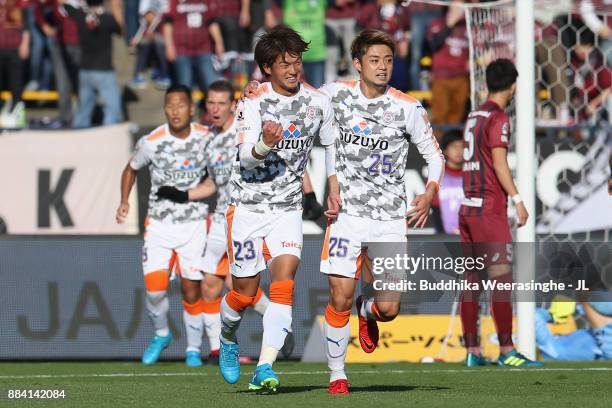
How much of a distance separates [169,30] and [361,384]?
9240 mm

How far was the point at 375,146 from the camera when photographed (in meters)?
8.81

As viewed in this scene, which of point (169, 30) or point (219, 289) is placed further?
point (169, 30)

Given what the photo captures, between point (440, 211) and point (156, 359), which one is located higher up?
point (440, 211)

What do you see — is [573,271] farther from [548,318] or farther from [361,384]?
[361,384]

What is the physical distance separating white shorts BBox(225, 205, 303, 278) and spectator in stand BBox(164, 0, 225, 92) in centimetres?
899

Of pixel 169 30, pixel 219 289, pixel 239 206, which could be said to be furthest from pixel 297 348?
pixel 169 30

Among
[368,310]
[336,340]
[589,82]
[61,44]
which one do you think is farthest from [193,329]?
[61,44]

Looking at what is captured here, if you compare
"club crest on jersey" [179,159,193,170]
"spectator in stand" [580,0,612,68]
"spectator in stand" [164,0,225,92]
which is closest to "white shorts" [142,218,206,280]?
"club crest on jersey" [179,159,193,170]

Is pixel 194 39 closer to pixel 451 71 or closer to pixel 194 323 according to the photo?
pixel 451 71

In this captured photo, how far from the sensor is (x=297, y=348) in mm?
13062

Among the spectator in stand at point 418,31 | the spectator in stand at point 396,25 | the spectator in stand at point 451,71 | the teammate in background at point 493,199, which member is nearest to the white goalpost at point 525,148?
the teammate in background at point 493,199

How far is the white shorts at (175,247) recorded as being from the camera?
12.4 m

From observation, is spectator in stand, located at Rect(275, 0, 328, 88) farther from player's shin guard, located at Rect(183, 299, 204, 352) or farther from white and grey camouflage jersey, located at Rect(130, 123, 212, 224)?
player's shin guard, located at Rect(183, 299, 204, 352)

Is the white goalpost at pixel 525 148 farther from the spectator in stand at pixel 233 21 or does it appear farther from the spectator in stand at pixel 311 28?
the spectator in stand at pixel 233 21
